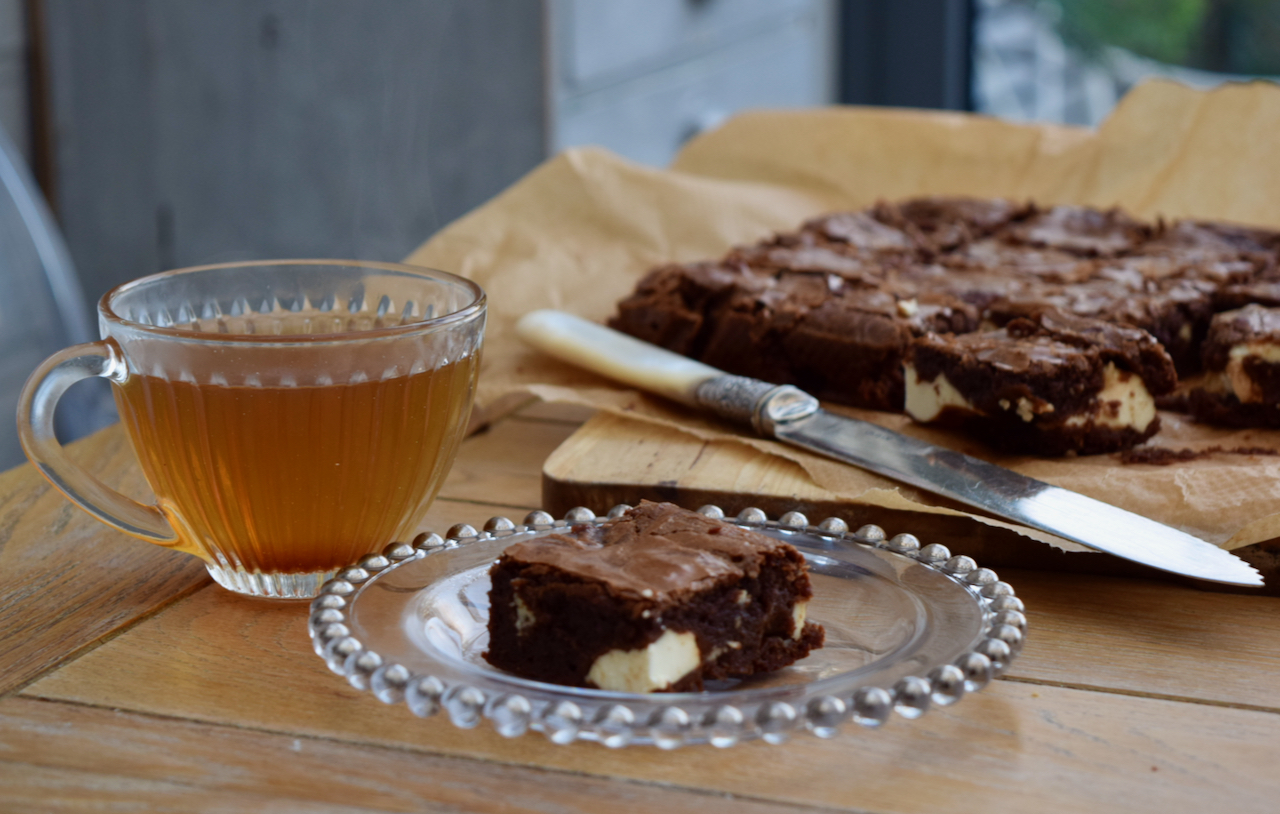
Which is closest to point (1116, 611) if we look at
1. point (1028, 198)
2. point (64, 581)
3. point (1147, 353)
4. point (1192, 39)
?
point (1147, 353)

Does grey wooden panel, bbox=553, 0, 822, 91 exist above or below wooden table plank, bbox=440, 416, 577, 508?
above

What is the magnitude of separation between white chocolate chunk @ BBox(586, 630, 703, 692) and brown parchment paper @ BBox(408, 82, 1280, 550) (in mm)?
808

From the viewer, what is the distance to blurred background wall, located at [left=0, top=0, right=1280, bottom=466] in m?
3.29

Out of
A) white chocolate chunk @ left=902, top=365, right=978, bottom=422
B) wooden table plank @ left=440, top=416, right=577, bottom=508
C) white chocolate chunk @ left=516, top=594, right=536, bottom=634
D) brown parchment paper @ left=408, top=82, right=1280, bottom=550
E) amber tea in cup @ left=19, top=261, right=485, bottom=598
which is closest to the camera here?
white chocolate chunk @ left=516, top=594, right=536, bottom=634

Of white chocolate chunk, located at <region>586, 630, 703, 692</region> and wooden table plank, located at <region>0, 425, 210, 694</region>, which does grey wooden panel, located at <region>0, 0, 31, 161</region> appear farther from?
white chocolate chunk, located at <region>586, 630, 703, 692</region>

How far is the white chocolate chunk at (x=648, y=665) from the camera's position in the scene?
871 millimetres

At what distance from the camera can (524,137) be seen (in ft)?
10.9

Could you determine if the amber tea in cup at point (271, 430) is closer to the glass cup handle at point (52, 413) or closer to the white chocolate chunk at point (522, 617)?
the glass cup handle at point (52, 413)

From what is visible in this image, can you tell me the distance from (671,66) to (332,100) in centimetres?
101

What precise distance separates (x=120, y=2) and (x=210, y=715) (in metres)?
2.94

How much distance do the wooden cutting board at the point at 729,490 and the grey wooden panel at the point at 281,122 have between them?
1.96 meters

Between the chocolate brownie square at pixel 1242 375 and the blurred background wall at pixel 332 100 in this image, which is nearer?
the chocolate brownie square at pixel 1242 375

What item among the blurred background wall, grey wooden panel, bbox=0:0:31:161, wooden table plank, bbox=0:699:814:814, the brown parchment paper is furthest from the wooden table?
grey wooden panel, bbox=0:0:31:161

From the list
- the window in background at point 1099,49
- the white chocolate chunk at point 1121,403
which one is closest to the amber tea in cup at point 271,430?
the white chocolate chunk at point 1121,403
